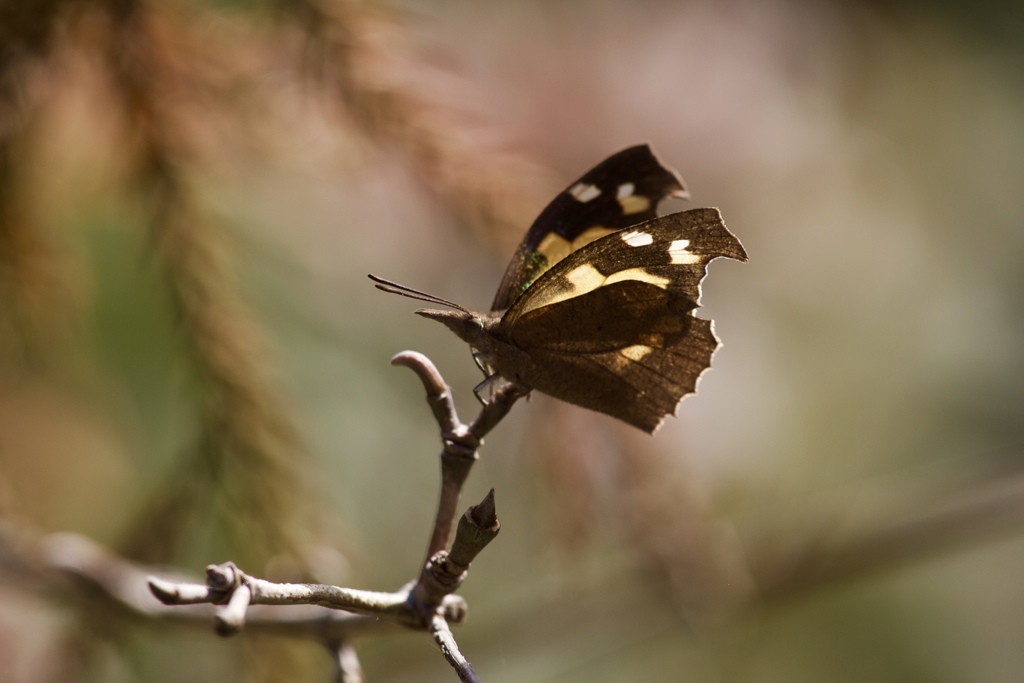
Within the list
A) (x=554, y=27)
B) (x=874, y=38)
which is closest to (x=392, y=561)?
(x=554, y=27)

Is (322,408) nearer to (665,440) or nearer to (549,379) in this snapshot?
(665,440)

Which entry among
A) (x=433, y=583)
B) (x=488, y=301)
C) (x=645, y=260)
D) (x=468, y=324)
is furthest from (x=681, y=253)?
(x=488, y=301)

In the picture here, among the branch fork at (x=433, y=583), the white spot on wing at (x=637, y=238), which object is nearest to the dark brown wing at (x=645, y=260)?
the white spot on wing at (x=637, y=238)

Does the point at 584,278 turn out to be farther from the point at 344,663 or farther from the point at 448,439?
the point at 344,663

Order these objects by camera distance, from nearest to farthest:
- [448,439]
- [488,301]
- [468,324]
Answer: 1. [448,439]
2. [468,324]
3. [488,301]

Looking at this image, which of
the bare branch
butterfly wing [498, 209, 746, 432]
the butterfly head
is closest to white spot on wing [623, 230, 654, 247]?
butterfly wing [498, 209, 746, 432]

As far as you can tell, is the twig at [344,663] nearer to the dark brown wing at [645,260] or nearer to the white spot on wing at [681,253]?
the dark brown wing at [645,260]

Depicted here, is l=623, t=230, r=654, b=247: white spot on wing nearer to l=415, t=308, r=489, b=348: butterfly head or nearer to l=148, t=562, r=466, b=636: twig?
l=415, t=308, r=489, b=348: butterfly head
